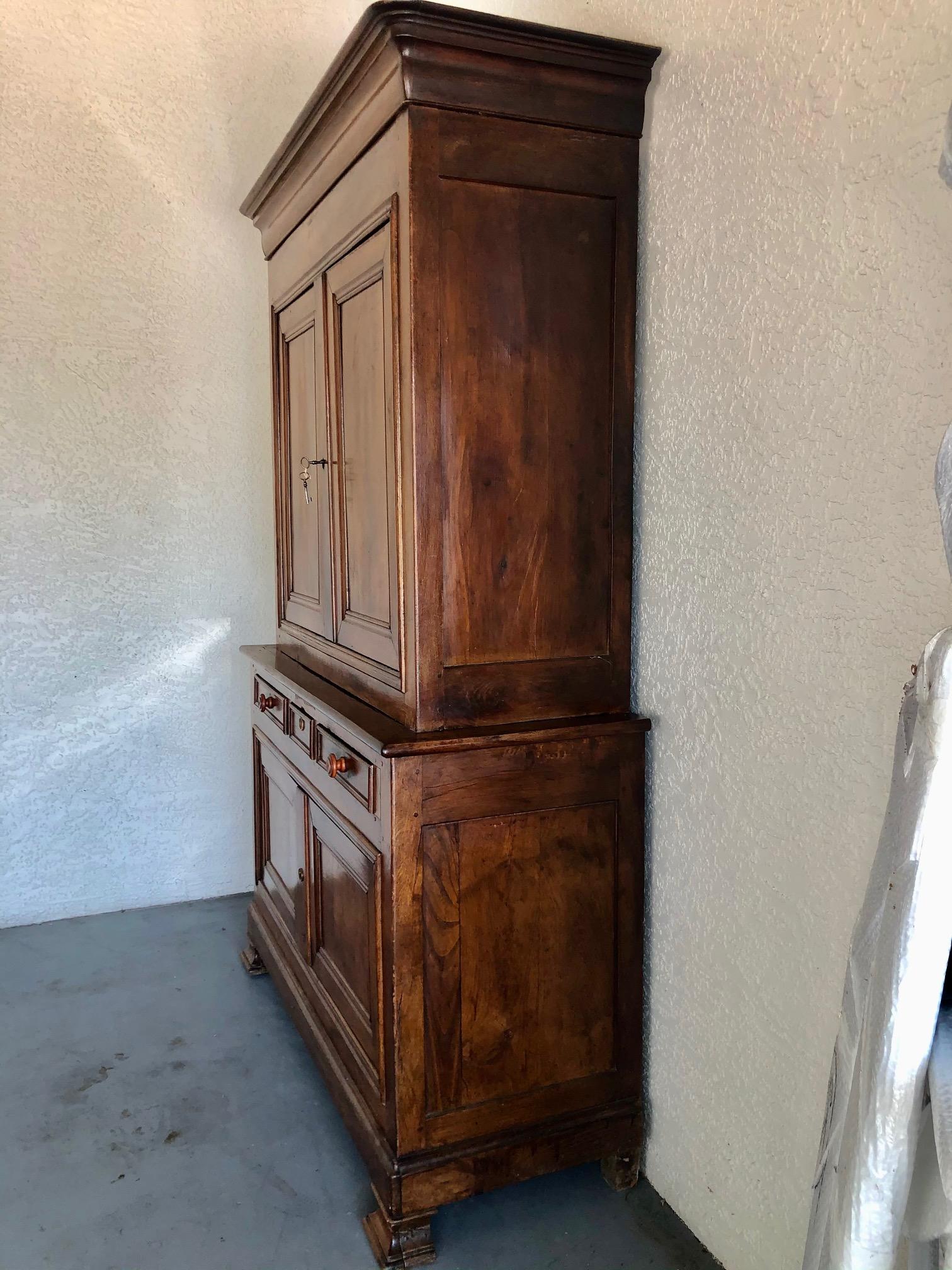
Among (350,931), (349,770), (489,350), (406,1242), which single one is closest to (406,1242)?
(406,1242)

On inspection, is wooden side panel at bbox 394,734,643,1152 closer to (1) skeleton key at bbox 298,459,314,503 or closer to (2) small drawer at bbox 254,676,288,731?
(2) small drawer at bbox 254,676,288,731

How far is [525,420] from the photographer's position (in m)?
1.64

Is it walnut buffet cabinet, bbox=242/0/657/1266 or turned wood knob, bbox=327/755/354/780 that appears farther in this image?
turned wood knob, bbox=327/755/354/780

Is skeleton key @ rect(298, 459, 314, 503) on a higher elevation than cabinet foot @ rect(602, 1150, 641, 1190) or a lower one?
higher

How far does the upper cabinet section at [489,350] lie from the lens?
1540 millimetres

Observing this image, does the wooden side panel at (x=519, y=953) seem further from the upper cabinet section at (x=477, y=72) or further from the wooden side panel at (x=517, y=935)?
the upper cabinet section at (x=477, y=72)

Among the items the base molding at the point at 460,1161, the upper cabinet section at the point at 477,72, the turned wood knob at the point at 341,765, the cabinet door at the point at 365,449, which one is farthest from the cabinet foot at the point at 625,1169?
the upper cabinet section at the point at 477,72

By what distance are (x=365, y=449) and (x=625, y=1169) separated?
144 centimetres

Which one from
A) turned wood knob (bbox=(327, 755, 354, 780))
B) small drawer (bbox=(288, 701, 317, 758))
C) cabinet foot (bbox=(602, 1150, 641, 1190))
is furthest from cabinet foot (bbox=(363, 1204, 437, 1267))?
small drawer (bbox=(288, 701, 317, 758))

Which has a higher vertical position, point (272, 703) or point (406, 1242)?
point (272, 703)

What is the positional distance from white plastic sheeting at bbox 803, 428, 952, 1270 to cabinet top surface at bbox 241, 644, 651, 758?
0.83 metres

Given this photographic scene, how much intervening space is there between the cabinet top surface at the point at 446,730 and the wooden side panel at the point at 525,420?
0.40 ft

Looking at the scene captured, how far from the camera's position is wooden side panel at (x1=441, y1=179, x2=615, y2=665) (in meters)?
1.59

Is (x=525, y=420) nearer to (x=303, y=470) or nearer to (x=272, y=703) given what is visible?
(x=303, y=470)
